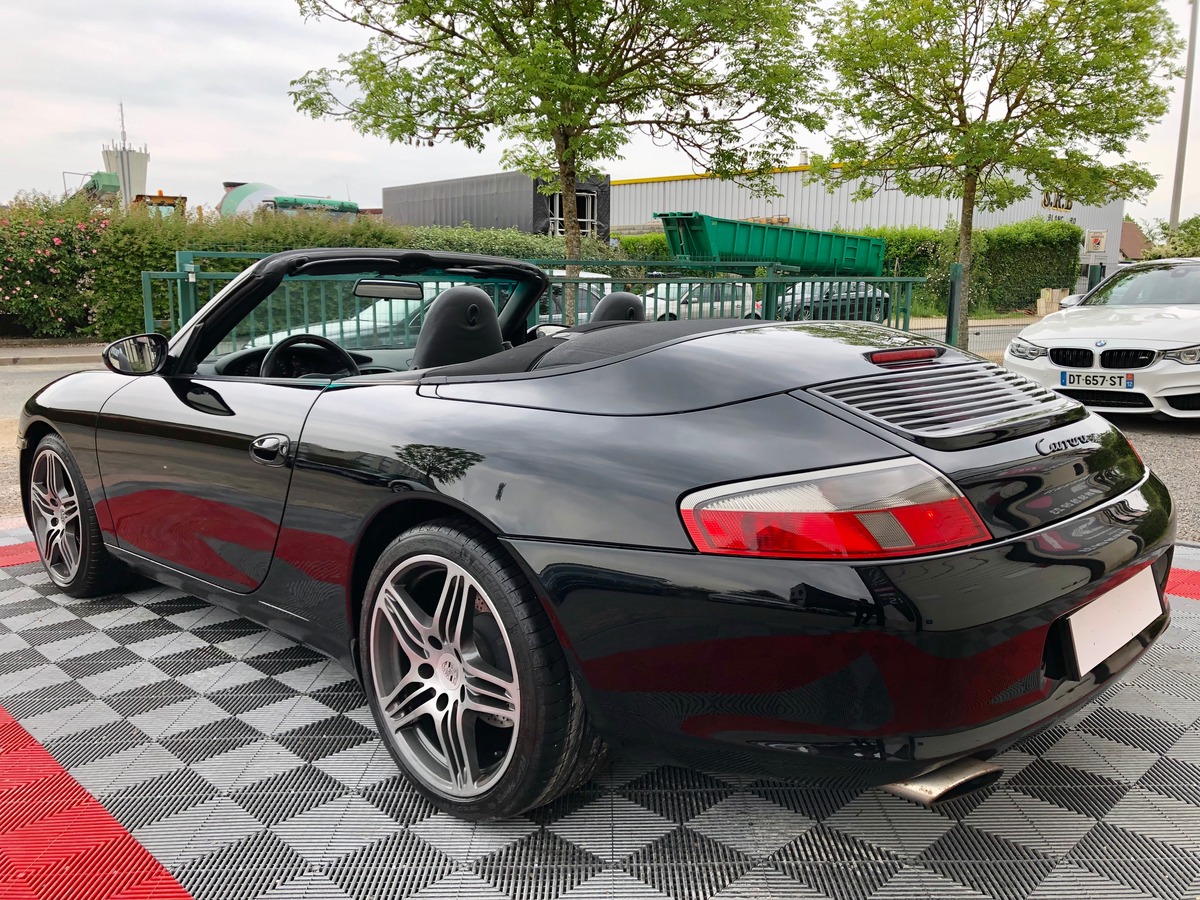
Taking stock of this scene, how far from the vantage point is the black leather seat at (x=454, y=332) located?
2.72 meters

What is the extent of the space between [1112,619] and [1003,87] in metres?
15.0

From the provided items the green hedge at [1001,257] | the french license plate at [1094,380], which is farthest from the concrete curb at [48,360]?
the green hedge at [1001,257]

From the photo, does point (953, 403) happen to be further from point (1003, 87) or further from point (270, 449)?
point (1003, 87)

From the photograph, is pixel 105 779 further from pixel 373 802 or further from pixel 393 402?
pixel 393 402

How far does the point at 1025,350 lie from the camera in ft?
27.8

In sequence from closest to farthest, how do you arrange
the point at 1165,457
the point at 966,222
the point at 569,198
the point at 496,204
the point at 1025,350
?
the point at 1165,457
the point at 1025,350
the point at 569,198
the point at 966,222
the point at 496,204

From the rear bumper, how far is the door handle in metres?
0.93

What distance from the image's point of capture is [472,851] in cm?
201

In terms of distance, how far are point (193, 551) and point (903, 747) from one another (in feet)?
7.25

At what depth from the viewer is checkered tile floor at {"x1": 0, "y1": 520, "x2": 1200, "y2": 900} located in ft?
6.21

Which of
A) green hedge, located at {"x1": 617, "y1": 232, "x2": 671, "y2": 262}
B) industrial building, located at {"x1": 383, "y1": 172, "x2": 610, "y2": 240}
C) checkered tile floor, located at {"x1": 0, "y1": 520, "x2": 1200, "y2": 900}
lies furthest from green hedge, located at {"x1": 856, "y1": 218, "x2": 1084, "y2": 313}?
checkered tile floor, located at {"x1": 0, "y1": 520, "x2": 1200, "y2": 900}

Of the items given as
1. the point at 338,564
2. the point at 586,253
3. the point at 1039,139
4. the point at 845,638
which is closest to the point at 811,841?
the point at 845,638

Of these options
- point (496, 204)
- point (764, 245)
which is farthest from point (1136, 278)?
point (496, 204)

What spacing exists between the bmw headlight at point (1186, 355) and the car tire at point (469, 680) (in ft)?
24.4
